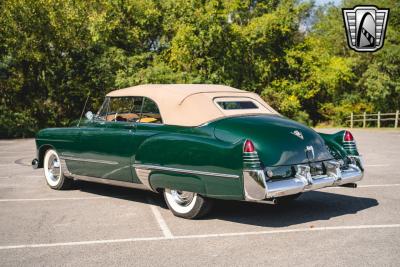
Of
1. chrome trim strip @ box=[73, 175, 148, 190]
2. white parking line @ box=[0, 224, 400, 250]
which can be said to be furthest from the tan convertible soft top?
white parking line @ box=[0, 224, 400, 250]

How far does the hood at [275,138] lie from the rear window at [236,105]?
0.42 metres

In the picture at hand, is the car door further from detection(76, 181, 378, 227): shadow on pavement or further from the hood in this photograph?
the hood

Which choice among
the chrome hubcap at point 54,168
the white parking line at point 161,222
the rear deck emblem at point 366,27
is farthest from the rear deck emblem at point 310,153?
the rear deck emblem at point 366,27

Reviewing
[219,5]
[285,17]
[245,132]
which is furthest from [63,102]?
[245,132]

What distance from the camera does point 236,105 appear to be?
287 inches

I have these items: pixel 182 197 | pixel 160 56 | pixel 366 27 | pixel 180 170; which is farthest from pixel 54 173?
pixel 366 27

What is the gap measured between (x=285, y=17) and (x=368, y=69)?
8880 mm

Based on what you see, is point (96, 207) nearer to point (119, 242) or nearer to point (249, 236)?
point (119, 242)

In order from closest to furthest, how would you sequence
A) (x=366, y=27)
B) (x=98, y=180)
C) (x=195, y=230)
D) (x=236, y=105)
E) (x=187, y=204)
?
(x=195, y=230) → (x=187, y=204) → (x=236, y=105) → (x=98, y=180) → (x=366, y=27)

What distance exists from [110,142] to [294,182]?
2773mm

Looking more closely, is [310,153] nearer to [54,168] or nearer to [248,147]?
[248,147]

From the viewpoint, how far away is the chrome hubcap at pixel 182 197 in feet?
Answer: 21.9

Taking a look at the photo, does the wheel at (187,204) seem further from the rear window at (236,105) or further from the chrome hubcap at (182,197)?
the rear window at (236,105)

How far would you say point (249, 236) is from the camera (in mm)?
5754
